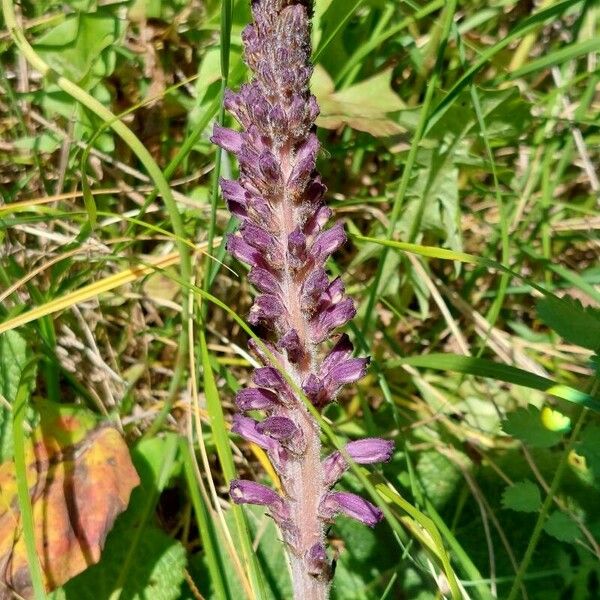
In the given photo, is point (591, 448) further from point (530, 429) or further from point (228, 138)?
point (228, 138)

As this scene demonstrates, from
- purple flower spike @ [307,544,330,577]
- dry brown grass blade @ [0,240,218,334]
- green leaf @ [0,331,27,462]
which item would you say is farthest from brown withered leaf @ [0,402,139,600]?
purple flower spike @ [307,544,330,577]

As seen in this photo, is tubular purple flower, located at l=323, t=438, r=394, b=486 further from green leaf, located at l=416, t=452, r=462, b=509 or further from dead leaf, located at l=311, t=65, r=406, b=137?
dead leaf, located at l=311, t=65, r=406, b=137

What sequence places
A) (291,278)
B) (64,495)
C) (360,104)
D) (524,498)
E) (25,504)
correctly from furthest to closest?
(360,104), (64,495), (524,498), (25,504), (291,278)

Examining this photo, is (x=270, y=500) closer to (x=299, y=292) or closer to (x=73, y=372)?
(x=299, y=292)

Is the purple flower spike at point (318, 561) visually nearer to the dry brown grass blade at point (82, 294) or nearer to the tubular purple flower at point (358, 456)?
the tubular purple flower at point (358, 456)

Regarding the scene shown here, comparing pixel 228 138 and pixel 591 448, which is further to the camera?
pixel 591 448

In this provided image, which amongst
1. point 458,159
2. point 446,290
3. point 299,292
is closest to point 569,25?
point 458,159

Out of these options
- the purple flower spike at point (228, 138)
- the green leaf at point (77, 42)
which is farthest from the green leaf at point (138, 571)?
the green leaf at point (77, 42)

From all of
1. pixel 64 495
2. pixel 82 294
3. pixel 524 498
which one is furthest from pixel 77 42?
pixel 524 498
